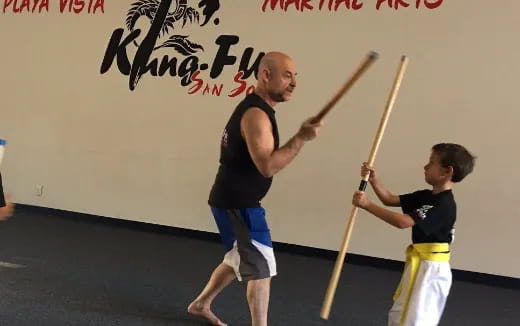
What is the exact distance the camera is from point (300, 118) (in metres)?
4.17

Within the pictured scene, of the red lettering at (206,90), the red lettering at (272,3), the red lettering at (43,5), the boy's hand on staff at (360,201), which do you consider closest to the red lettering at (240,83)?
the red lettering at (206,90)

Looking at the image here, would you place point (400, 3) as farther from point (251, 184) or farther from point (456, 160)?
point (251, 184)

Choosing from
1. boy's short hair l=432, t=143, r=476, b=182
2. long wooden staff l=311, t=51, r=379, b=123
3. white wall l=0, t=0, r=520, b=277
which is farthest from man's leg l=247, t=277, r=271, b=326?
white wall l=0, t=0, r=520, b=277

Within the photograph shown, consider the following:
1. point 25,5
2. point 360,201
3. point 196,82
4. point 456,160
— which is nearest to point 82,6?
point 25,5

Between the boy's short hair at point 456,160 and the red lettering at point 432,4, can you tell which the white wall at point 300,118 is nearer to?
the red lettering at point 432,4

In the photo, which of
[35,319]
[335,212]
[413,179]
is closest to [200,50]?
[335,212]

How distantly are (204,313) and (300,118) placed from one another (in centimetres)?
203

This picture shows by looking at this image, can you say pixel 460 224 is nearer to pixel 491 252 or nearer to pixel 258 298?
pixel 491 252

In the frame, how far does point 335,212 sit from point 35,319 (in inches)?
91.5

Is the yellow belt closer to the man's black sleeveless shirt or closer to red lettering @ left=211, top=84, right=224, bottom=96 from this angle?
the man's black sleeveless shirt

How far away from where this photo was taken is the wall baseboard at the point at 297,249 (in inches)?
147

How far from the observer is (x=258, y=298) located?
225 cm

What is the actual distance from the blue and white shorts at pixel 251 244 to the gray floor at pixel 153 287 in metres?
0.47

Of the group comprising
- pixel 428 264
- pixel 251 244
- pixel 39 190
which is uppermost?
pixel 428 264
